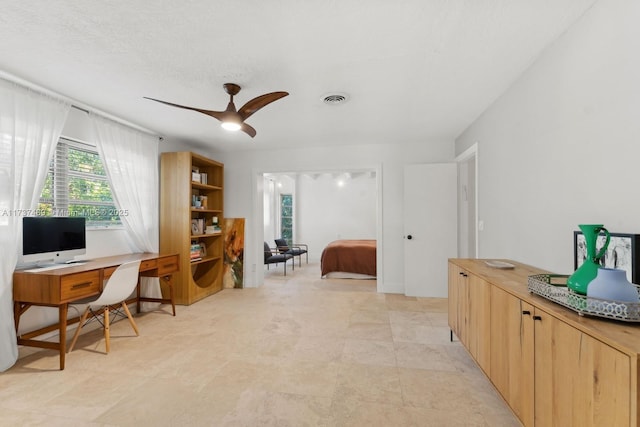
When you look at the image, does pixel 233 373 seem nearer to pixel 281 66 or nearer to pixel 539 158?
pixel 281 66

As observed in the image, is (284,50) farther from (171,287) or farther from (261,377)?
(171,287)

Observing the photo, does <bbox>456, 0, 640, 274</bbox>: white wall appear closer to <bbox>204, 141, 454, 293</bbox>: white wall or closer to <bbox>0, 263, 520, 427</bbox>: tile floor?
<bbox>0, 263, 520, 427</bbox>: tile floor

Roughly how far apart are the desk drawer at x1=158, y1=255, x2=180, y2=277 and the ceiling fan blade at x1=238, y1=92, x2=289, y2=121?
2.13 metres

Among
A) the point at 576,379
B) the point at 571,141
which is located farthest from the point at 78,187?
the point at 571,141

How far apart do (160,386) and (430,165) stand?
411 cm

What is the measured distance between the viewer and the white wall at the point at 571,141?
1.38 metres

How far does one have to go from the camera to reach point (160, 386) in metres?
2.08

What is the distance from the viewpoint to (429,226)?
439cm

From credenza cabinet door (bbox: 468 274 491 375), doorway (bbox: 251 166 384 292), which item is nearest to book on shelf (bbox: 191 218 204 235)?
doorway (bbox: 251 166 384 292)

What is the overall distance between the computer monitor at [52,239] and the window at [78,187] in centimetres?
26

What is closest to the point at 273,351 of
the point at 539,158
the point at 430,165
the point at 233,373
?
the point at 233,373

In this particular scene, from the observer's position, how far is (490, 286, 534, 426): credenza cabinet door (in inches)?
54.4

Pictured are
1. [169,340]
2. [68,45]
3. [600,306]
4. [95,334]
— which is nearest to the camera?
[600,306]

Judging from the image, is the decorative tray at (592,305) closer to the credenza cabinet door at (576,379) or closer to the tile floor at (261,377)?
the credenza cabinet door at (576,379)
